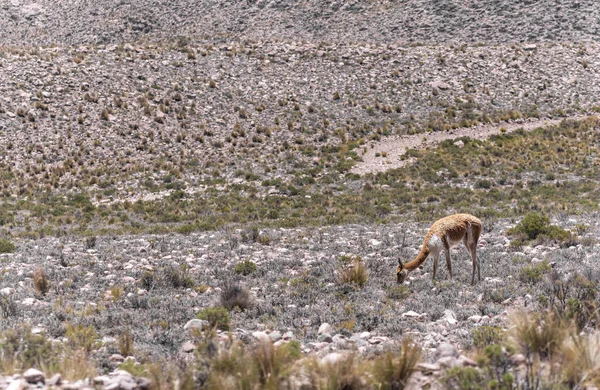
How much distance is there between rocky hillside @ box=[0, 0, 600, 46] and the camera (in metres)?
58.7

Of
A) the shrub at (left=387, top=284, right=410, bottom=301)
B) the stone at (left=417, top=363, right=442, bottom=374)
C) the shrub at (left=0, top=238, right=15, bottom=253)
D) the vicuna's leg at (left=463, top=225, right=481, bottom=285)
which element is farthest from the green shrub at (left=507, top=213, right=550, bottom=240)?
the shrub at (left=0, top=238, right=15, bottom=253)

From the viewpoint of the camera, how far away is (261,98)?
44.3 meters


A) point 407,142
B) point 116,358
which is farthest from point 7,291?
point 407,142

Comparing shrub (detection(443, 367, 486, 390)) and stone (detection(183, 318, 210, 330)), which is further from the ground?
shrub (detection(443, 367, 486, 390))

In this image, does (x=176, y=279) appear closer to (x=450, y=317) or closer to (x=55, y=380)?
(x=450, y=317)

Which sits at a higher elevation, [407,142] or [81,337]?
[81,337]

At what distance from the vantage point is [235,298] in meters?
10.3

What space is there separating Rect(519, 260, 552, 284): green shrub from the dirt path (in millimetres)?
22860

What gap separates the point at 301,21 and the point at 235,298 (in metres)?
57.4

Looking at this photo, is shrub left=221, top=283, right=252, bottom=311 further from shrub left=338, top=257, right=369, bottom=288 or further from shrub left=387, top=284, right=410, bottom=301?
shrub left=387, top=284, right=410, bottom=301

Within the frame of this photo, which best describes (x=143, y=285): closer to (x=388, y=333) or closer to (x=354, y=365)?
(x=388, y=333)

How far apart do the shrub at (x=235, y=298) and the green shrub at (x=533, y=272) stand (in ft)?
18.6

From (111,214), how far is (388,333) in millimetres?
21164

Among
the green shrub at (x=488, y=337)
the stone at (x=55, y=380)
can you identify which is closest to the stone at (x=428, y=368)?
the green shrub at (x=488, y=337)
